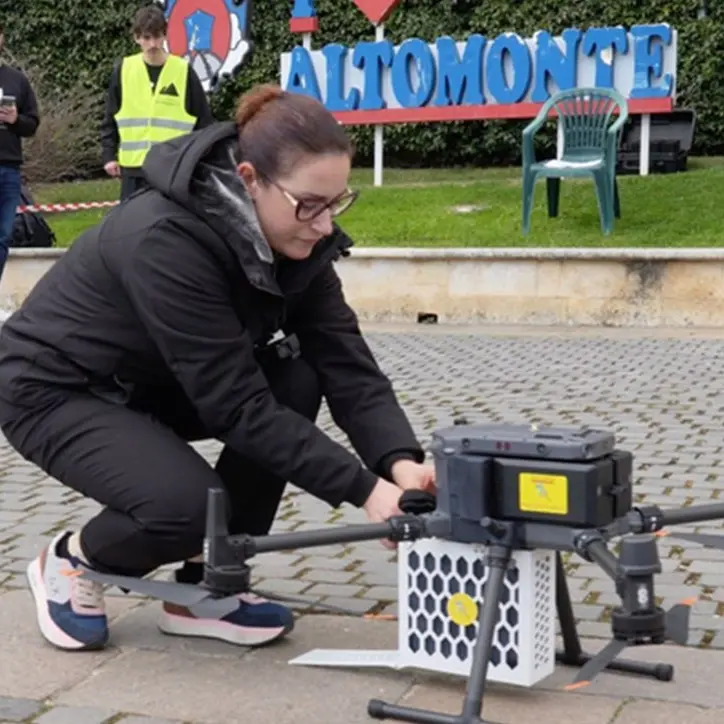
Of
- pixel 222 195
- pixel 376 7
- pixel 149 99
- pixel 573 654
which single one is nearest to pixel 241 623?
pixel 573 654

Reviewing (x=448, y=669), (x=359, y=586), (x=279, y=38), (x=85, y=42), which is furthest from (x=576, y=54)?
(x=448, y=669)

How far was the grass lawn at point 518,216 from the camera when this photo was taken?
10781mm

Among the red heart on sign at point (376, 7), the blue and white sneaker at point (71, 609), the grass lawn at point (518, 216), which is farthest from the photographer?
the red heart on sign at point (376, 7)

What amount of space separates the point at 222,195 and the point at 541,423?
3577 millimetres

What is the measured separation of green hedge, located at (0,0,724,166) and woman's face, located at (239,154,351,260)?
1475 centimetres

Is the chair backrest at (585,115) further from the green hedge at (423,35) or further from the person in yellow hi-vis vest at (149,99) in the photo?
the green hedge at (423,35)

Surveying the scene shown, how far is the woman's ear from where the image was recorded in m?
2.96

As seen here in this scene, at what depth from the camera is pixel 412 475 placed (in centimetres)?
310

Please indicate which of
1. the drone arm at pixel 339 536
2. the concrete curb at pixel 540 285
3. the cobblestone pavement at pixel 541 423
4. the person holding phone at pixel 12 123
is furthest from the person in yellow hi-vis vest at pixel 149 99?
the drone arm at pixel 339 536

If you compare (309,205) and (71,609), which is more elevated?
(309,205)

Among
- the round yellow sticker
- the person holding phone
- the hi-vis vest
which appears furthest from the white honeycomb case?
the hi-vis vest

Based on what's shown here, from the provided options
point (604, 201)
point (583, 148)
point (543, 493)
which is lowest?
point (543, 493)

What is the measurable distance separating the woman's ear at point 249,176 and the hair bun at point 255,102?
131 mm

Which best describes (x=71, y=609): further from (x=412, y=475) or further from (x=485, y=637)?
(x=485, y=637)
